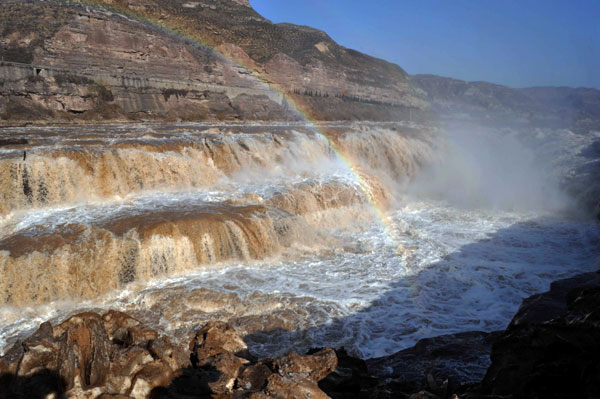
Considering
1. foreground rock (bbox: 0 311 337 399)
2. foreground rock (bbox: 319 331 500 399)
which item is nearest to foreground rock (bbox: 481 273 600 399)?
foreground rock (bbox: 319 331 500 399)

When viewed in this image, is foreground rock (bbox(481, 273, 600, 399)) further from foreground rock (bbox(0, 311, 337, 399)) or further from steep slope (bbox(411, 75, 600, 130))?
steep slope (bbox(411, 75, 600, 130))

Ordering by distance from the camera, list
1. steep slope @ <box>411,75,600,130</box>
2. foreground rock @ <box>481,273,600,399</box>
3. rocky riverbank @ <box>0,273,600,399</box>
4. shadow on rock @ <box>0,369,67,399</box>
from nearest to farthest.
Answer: foreground rock @ <box>481,273,600,399</box>, rocky riverbank @ <box>0,273,600,399</box>, shadow on rock @ <box>0,369,67,399</box>, steep slope @ <box>411,75,600,130</box>

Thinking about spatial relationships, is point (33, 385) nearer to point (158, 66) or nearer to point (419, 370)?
point (419, 370)

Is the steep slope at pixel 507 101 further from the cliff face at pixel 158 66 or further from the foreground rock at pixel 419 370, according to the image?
the foreground rock at pixel 419 370

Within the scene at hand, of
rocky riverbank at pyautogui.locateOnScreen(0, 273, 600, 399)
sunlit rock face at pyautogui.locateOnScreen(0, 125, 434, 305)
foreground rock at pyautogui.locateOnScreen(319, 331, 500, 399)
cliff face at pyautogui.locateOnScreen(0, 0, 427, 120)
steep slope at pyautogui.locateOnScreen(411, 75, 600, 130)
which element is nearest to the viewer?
rocky riverbank at pyautogui.locateOnScreen(0, 273, 600, 399)

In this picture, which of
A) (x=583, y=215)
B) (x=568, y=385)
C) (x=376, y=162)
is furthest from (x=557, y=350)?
(x=376, y=162)

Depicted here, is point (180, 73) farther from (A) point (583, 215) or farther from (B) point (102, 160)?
(A) point (583, 215)

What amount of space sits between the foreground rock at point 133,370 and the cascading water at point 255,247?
235cm

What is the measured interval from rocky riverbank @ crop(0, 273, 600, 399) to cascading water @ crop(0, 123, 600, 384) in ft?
6.74

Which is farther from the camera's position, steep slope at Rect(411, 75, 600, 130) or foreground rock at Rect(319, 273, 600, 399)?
steep slope at Rect(411, 75, 600, 130)

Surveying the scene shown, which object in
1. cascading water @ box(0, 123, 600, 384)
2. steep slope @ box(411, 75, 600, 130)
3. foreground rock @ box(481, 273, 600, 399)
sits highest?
steep slope @ box(411, 75, 600, 130)

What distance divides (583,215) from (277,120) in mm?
24775

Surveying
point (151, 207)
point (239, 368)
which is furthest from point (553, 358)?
point (151, 207)

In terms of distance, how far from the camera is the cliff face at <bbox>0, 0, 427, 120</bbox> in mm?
23516
